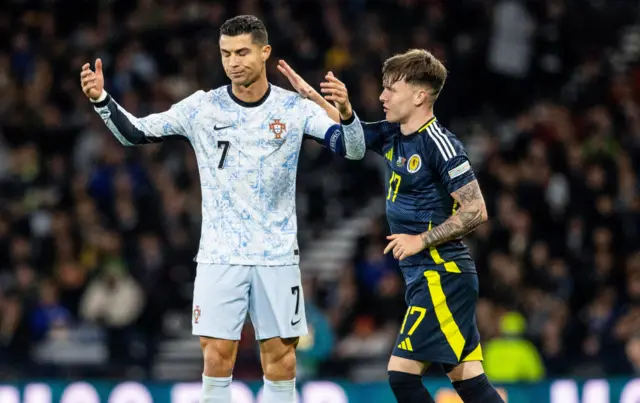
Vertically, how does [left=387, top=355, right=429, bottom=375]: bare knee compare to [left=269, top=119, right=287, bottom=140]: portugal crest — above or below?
below

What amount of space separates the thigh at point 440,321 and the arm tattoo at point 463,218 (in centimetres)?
25

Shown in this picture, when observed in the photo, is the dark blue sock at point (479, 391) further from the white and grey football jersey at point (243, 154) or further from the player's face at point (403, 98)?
the player's face at point (403, 98)

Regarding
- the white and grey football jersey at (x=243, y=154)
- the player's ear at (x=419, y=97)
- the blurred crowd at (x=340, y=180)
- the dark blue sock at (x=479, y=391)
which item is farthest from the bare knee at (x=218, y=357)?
the blurred crowd at (x=340, y=180)

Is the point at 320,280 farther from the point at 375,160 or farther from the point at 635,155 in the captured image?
the point at 635,155

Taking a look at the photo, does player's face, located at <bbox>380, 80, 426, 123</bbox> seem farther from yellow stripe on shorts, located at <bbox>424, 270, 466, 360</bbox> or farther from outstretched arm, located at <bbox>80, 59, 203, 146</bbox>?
outstretched arm, located at <bbox>80, 59, 203, 146</bbox>

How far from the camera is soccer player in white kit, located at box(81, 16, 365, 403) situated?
7.38m

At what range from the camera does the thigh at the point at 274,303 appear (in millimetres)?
7469

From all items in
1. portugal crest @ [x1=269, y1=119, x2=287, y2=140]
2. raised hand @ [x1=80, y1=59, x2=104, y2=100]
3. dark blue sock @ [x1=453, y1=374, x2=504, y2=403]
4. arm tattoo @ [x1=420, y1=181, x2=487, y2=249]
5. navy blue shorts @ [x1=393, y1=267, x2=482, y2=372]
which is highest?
raised hand @ [x1=80, y1=59, x2=104, y2=100]

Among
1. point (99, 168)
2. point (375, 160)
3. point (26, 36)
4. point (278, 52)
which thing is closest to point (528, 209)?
point (375, 160)

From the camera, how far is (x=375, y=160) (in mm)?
16547

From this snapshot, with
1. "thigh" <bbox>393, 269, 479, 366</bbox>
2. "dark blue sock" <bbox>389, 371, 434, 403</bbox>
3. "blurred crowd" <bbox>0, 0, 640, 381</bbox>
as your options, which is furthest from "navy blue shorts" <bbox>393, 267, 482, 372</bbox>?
"blurred crowd" <bbox>0, 0, 640, 381</bbox>

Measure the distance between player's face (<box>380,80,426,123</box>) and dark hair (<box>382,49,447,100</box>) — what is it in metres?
0.04

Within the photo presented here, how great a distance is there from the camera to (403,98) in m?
7.27

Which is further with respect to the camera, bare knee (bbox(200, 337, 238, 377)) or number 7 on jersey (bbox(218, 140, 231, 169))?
number 7 on jersey (bbox(218, 140, 231, 169))
